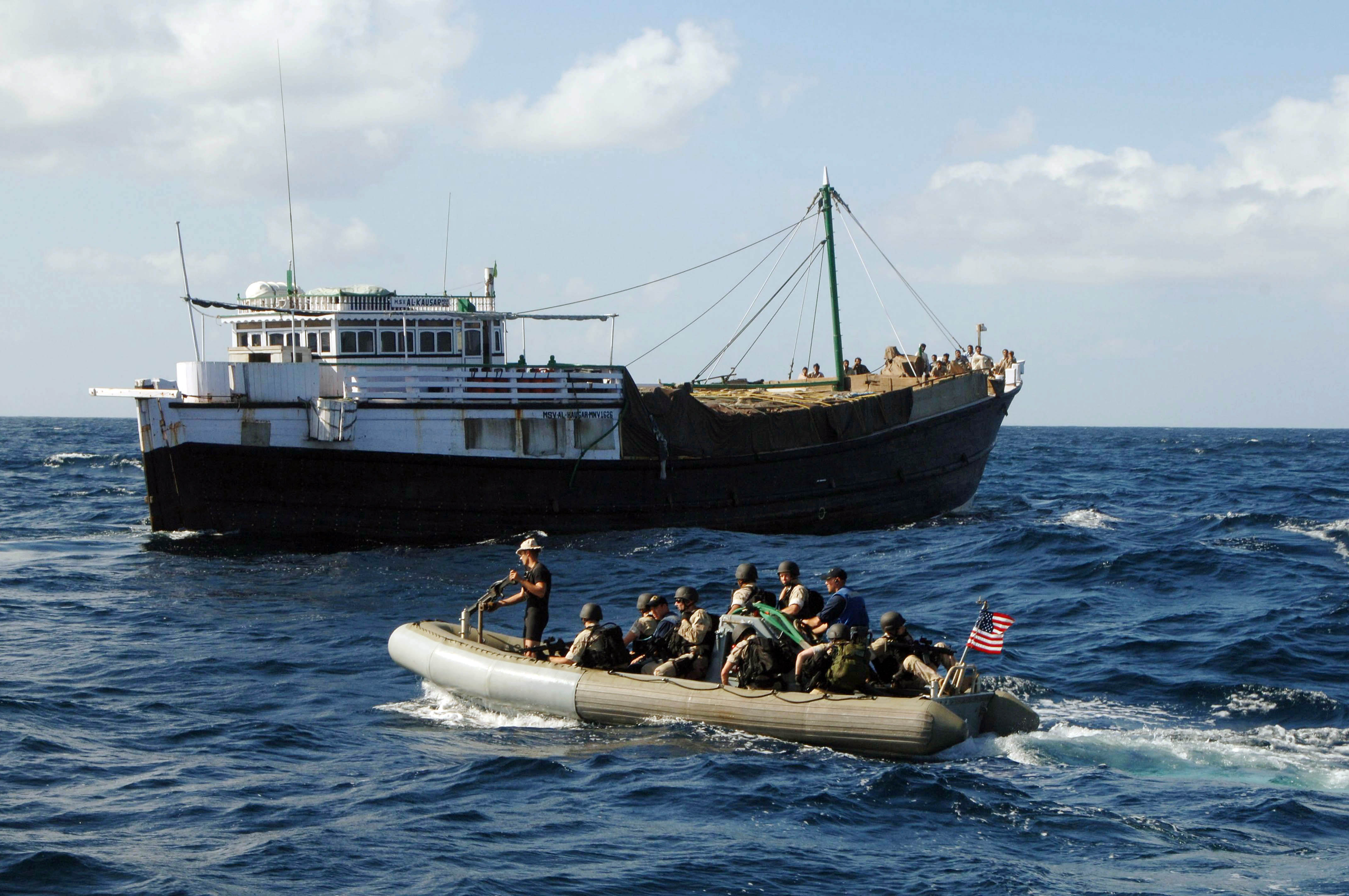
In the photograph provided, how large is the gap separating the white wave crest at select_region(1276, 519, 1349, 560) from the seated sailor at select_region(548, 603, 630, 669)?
61.6 feet

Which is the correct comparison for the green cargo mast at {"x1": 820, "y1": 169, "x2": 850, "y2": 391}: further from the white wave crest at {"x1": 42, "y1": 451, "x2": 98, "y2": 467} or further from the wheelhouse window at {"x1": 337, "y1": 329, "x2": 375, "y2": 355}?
the white wave crest at {"x1": 42, "y1": 451, "x2": 98, "y2": 467}

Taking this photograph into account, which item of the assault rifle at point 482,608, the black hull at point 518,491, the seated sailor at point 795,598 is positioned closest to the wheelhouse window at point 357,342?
the black hull at point 518,491

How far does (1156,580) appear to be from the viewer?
23172 mm

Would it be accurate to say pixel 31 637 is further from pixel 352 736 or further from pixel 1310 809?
pixel 1310 809

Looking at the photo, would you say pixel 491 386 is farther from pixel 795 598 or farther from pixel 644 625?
pixel 795 598

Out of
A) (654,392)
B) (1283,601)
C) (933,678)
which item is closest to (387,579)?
(654,392)

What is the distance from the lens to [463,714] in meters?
14.8

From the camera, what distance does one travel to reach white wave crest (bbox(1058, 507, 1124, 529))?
32188 millimetres

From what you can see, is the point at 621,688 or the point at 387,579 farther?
the point at 387,579

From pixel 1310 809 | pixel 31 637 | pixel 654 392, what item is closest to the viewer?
pixel 1310 809

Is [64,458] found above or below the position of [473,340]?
below

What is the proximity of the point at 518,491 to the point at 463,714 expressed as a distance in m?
12.8

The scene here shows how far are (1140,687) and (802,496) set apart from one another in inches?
599

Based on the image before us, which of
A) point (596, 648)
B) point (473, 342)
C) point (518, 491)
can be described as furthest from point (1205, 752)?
point (473, 342)
